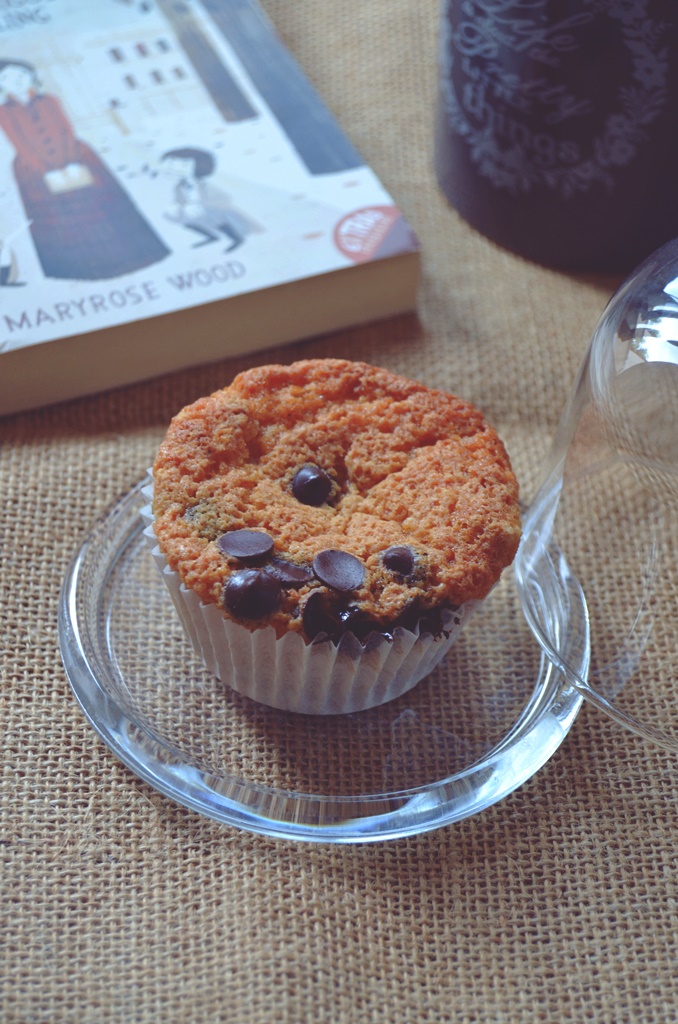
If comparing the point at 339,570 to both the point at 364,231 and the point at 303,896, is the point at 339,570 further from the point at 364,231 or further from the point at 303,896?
the point at 364,231

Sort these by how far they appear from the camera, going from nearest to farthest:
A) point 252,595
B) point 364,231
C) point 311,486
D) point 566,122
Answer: point 252,595, point 311,486, point 566,122, point 364,231

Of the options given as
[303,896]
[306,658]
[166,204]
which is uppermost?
[166,204]

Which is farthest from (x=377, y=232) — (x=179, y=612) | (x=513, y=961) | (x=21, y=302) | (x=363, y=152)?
(x=513, y=961)

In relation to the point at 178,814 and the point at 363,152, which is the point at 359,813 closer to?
the point at 178,814

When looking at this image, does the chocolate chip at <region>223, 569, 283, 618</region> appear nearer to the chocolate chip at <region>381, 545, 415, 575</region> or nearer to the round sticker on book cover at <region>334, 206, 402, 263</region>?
the chocolate chip at <region>381, 545, 415, 575</region>

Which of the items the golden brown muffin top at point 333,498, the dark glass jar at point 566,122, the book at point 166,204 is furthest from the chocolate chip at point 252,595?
the dark glass jar at point 566,122

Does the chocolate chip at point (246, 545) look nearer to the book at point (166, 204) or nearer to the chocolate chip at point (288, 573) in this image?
the chocolate chip at point (288, 573)

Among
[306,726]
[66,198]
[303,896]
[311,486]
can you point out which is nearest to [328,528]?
[311,486]
